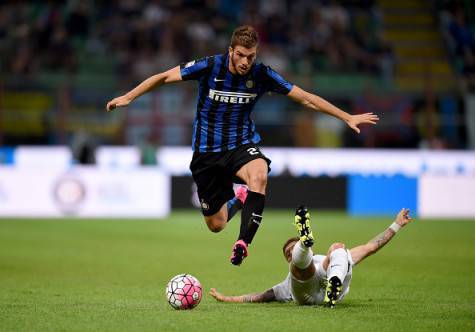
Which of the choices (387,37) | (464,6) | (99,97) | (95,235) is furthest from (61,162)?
(464,6)

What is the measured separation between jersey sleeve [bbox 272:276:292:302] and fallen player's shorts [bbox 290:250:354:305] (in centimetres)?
19

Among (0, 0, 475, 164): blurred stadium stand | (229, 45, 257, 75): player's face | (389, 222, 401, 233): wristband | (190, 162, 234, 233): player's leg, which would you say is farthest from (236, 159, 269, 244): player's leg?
(0, 0, 475, 164): blurred stadium stand

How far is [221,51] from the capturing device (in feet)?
76.9

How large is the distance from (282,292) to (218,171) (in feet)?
4.91

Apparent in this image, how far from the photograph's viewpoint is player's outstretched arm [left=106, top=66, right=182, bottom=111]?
7980 millimetres

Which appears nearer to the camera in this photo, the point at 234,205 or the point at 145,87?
the point at 145,87

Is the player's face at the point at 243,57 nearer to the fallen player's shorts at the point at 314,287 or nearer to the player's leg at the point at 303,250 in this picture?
the player's leg at the point at 303,250

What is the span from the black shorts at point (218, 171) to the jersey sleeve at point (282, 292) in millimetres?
1162

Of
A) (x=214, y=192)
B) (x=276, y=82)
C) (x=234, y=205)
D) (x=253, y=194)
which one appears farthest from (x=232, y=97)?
(x=234, y=205)

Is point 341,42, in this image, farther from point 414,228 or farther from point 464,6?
point 414,228

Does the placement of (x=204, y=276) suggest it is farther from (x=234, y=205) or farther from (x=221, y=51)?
(x=221, y=51)

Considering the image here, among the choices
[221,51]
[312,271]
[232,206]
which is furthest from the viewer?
[221,51]

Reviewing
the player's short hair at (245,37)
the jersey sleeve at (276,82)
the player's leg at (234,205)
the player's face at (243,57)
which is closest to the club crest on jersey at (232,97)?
the jersey sleeve at (276,82)

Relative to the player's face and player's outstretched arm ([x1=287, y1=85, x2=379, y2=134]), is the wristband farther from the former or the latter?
the player's face
